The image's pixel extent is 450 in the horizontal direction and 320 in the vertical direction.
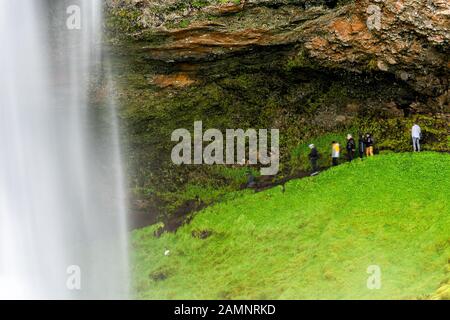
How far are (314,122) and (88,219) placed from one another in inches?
295

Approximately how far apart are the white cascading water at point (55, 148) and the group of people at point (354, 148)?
231 inches

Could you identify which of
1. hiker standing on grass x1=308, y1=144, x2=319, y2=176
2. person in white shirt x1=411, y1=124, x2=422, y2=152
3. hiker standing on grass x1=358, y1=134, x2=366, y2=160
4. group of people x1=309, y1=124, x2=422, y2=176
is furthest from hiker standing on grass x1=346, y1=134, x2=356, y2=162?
person in white shirt x1=411, y1=124, x2=422, y2=152

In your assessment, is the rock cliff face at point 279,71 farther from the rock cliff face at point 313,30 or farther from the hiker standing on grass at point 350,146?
the hiker standing on grass at point 350,146

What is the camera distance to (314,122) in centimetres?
2250

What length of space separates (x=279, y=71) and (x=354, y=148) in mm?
3207

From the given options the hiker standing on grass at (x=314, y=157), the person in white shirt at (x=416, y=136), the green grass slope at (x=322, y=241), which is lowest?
the green grass slope at (x=322, y=241)

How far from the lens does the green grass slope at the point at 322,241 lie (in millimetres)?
15828

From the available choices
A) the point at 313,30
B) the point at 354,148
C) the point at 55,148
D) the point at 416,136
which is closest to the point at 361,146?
the point at 354,148

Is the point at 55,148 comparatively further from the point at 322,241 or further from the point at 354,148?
the point at 354,148

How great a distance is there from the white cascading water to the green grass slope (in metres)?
1.41

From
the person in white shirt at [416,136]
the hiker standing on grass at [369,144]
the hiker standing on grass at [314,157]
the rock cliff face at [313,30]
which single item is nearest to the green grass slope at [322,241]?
the hiker standing on grass at [369,144]

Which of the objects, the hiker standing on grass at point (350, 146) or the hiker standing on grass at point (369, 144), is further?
the hiker standing on grass at point (369, 144)
